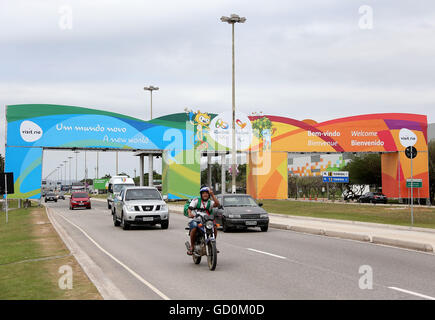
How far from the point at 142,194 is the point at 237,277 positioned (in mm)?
13749

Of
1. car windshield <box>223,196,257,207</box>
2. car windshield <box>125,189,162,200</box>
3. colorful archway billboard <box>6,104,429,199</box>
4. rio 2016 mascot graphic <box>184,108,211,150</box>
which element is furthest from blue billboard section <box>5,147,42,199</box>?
car windshield <box>223,196,257,207</box>

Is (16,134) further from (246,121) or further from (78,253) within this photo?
(78,253)

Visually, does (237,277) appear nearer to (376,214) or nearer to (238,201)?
(238,201)

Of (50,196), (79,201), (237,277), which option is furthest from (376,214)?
(50,196)

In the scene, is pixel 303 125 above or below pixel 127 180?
above

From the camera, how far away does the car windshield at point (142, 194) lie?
23.3m

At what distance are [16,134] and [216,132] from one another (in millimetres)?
18096

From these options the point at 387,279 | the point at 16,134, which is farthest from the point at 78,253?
the point at 16,134

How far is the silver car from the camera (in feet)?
73.2

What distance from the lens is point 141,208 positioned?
73.8 feet

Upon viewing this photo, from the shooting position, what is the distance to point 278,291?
8.79m

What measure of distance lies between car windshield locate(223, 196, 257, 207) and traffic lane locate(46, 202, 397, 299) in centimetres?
598

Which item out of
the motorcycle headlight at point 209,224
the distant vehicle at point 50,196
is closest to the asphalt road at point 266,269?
the motorcycle headlight at point 209,224
